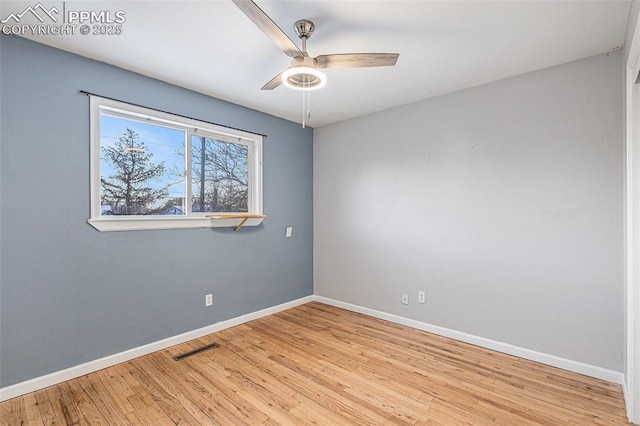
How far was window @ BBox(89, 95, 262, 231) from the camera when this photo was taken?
259 centimetres

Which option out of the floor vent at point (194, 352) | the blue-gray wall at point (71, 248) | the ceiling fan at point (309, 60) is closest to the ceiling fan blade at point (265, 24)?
the ceiling fan at point (309, 60)

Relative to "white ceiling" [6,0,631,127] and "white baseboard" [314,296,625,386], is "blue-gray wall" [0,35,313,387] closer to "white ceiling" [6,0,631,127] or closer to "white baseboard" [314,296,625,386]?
"white ceiling" [6,0,631,127]

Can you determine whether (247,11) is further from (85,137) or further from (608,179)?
(608,179)

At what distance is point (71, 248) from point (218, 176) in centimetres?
151

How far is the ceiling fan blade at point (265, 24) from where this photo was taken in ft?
4.79

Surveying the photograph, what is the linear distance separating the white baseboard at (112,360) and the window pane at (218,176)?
126cm

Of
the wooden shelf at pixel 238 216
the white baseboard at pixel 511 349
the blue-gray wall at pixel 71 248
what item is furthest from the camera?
the wooden shelf at pixel 238 216

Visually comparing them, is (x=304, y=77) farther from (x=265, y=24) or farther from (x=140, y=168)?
(x=140, y=168)

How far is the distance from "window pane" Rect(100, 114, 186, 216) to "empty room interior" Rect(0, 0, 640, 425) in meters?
0.02

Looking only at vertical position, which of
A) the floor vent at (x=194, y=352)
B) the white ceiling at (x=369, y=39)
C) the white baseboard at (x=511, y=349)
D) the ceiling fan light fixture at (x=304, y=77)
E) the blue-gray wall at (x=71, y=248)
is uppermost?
the white ceiling at (x=369, y=39)

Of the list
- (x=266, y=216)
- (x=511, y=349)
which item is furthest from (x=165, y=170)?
(x=511, y=349)

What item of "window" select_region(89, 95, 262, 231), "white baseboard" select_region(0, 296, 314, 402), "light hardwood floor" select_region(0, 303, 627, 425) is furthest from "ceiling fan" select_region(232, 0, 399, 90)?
"white baseboard" select_region(0, 296, 314, 402)

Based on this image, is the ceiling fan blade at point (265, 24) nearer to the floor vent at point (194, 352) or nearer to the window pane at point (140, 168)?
the window pane at point (140, 168)

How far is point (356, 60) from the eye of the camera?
1.92 metres
